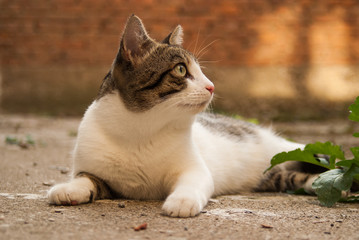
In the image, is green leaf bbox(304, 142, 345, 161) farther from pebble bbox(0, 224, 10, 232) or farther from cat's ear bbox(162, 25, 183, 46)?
pebble bbox(0, 224, 10, 232)

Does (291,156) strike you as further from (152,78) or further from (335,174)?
(152,78)

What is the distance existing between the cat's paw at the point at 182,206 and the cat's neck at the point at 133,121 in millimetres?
418

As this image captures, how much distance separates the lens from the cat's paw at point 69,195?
1985 millimetres

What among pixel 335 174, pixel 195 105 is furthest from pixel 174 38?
pixel 335 174

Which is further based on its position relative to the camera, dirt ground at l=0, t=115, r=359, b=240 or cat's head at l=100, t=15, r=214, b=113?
cat's head at l=100, t=15, r=214, b=113

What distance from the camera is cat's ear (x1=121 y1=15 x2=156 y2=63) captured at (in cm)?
214

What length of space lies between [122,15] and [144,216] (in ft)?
20.5

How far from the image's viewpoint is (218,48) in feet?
25.1

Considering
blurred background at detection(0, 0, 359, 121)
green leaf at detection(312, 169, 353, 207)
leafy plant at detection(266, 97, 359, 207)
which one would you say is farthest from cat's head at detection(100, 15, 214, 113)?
blurred background at detection(0, 0, 359, 121)

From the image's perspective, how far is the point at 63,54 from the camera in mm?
7641

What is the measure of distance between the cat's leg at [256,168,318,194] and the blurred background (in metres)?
4.71

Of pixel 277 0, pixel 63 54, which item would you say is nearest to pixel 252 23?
pixel 277 0

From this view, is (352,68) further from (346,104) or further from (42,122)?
(42,122)

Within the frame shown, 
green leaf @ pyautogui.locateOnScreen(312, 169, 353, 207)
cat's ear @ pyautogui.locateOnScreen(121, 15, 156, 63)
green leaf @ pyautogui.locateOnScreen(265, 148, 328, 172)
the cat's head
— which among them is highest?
cat's ear @ pyautogui.locateOnScreen(121, 15, 156, 63)
